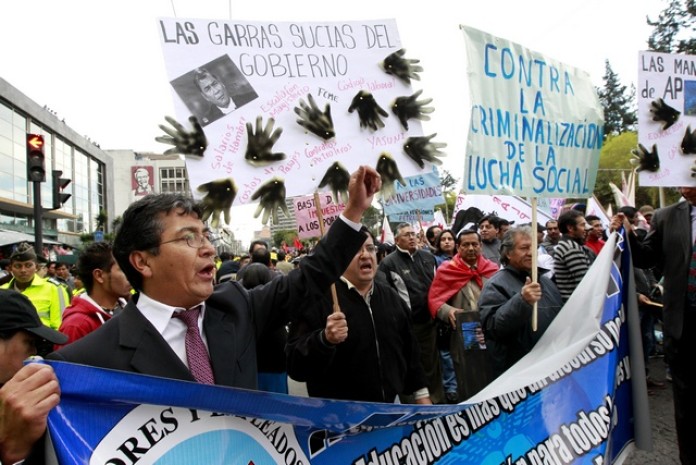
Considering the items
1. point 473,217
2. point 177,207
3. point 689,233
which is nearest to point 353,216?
point 177,207

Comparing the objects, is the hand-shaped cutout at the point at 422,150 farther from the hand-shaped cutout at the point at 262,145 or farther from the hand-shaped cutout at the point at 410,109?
the hand-shaped cutout at the point at 262,145

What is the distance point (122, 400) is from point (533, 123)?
10.3ft

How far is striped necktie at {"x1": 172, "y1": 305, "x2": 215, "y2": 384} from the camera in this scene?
185 centimetres

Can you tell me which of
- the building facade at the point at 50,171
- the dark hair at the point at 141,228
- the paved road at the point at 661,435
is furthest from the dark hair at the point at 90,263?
the building facade at the point at 50,171

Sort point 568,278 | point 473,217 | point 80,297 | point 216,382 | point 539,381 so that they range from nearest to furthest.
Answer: point 216,382 < point 539,381 < point 80,297 < point 568,278 < point 473,217

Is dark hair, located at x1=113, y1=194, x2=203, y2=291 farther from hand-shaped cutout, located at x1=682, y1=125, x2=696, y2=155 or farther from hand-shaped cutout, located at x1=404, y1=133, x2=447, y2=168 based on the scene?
hand-shaped cutout, located at x1=682, y1=125, x2=696, y2=155

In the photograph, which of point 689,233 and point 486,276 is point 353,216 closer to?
point 689,233

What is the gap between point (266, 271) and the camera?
5.35 meters

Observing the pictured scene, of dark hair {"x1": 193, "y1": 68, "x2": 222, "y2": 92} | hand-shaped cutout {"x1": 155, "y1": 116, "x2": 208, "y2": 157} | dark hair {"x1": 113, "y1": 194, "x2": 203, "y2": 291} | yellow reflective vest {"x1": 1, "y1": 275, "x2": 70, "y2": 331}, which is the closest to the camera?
dark hair {"x1": 113, "y1": 194, "x2": 203, "y2": 291}

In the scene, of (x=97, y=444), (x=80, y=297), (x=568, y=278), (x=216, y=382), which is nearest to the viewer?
(x=97, y=444)

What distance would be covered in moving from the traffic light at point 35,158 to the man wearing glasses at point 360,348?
7.20 meters

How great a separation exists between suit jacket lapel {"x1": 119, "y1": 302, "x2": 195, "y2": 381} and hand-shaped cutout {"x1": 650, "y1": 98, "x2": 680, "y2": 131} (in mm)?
4075


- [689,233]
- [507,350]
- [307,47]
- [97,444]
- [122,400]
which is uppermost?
[307,47]

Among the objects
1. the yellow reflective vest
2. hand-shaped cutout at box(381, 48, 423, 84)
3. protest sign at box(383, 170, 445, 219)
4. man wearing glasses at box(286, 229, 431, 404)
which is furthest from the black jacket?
protest sign at box(383, 170, 445, 219)
